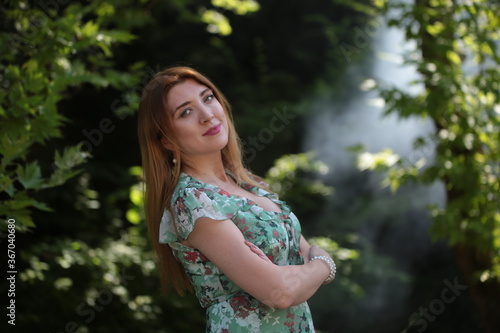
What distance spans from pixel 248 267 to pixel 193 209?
203 millimetres

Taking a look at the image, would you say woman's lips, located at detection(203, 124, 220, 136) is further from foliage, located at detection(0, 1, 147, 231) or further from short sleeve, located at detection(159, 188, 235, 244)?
foliage, located at detection(0, 1, 147, 231)

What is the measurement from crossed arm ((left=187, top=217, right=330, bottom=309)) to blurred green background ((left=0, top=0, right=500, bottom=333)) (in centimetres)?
79

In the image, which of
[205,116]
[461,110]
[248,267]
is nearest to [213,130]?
[205,116]

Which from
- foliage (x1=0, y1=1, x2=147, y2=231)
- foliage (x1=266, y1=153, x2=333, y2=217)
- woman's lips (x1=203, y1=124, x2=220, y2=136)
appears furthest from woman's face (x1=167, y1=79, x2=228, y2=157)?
foliage (x1=266, y1=153, x2=333, y2=217)

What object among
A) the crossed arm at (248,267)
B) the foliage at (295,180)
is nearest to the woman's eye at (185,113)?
the crossed arm at (248,267)

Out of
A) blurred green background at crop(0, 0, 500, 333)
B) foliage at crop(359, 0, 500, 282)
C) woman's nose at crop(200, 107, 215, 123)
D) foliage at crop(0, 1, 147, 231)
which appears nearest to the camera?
woman's nose at crop(200, 107, 215, 123)

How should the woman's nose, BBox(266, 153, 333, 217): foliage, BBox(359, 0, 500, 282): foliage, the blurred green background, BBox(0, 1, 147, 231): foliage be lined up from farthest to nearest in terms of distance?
→ BBox(266, 153, 333, 217): foliage, BBox(359, 0, 500, 282): foliage, the blurred green background, BBox(0, 1, 147, 231): foliage, the woman's nose

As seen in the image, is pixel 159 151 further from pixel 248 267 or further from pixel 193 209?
pixel 248 267

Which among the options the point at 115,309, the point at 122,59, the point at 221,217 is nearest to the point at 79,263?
the point at 115,309

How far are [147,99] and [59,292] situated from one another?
A: 2.31 m

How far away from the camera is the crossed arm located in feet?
4.97

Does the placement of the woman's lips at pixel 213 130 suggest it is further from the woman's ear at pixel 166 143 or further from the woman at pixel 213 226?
the woman's ear at pixel 166 143

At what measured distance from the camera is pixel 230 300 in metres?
1.65

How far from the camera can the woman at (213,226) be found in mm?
1539
